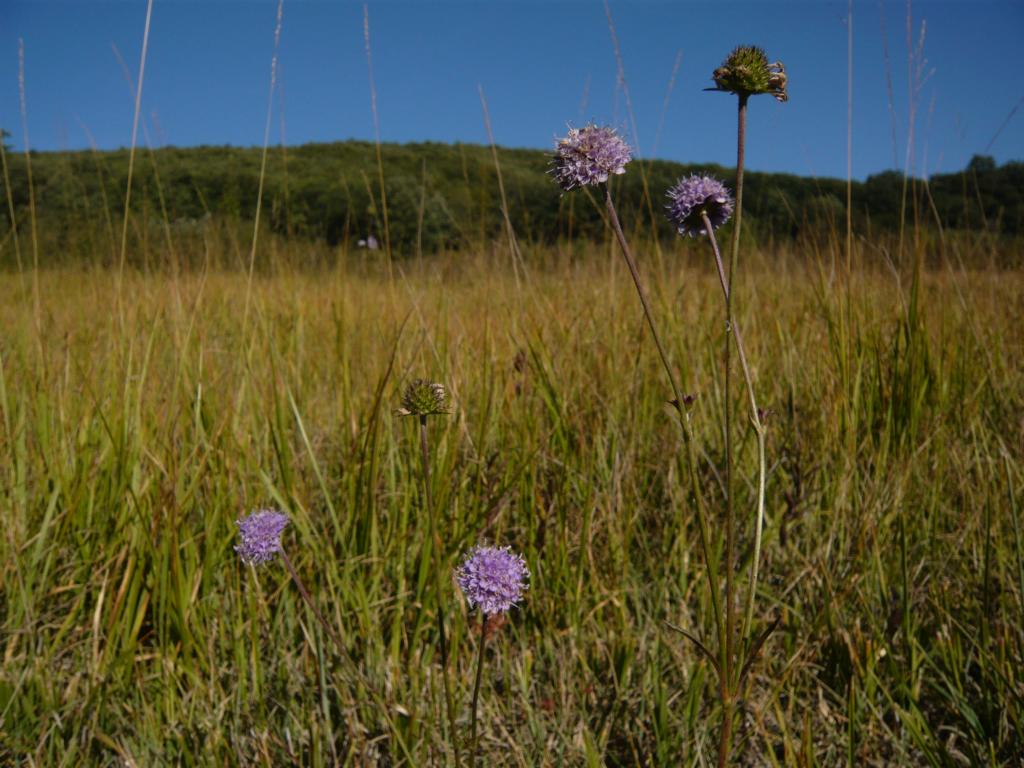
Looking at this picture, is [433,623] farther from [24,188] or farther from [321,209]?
[321,209]

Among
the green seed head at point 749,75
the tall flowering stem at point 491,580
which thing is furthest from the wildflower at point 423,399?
the green seed head at point 749,75

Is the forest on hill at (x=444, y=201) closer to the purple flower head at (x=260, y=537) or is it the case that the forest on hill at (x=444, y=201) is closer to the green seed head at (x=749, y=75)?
the green seed head at (x=749, y=75)

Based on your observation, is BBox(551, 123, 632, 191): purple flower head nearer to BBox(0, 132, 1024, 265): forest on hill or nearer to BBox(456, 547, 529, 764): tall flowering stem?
BBox(0, 132, 1024, 265): forest on hill

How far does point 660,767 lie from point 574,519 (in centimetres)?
60

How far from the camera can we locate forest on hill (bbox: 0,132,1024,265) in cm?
287

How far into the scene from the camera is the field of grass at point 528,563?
40.6 inches

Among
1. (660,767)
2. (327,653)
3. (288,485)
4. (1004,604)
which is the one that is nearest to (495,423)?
(288,485)

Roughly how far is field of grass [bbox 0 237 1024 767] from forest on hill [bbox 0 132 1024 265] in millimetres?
561

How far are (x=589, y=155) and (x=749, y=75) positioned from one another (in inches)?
7.1

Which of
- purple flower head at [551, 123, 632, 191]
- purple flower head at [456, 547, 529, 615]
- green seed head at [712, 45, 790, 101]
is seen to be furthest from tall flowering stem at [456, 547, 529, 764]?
green seed head at [712, 45, 790, 101]

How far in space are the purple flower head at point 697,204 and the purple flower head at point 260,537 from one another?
2.09 feet

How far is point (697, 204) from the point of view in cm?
83

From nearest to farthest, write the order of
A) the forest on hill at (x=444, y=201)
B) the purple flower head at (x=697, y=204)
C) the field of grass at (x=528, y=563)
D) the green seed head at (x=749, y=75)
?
the green seed head at (x=749, y=75), the purple flower head at (x=697, y=204), the field of grass at (x=528, y=563), the forest on hill at (x=444, y=201)

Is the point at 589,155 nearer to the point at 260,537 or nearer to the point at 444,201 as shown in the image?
the point at 260,537
